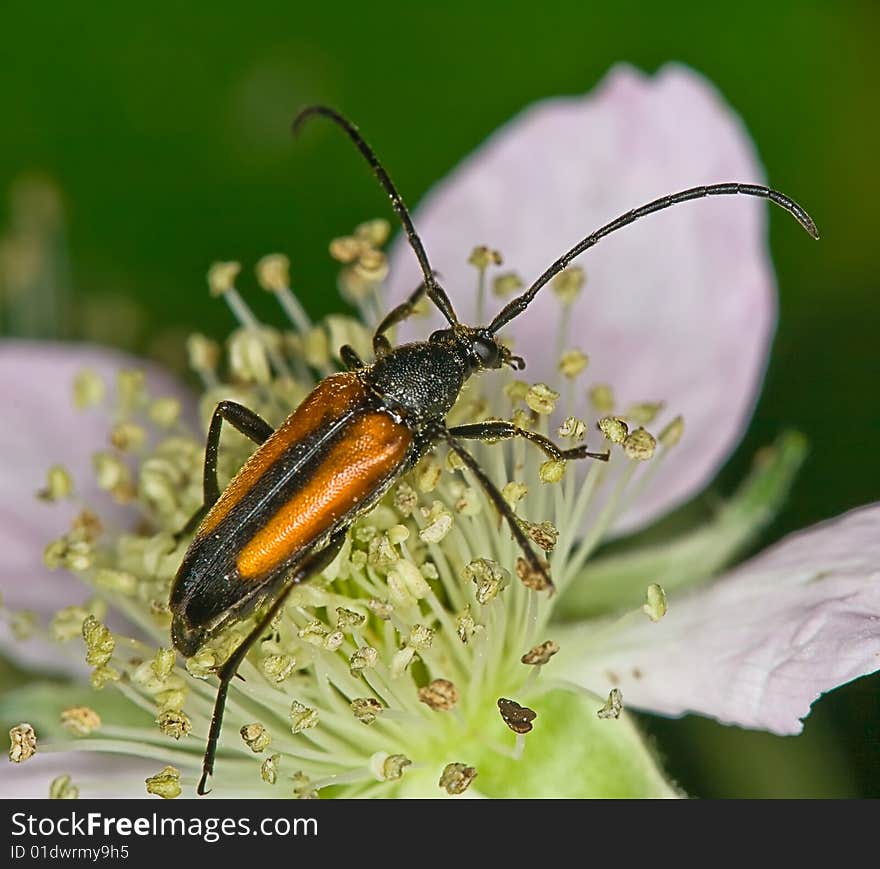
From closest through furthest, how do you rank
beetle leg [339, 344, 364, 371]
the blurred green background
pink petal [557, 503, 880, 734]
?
1. pink petal [557, 503, 880, 734]
2. beetle leg [339, 344, 364, 371]
3. the blurred green background

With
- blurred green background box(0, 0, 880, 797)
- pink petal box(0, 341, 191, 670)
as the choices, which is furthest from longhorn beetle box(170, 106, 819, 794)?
blurred green background box(0, 0, 880, 797)

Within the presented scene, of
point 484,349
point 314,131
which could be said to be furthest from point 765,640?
point 314,131

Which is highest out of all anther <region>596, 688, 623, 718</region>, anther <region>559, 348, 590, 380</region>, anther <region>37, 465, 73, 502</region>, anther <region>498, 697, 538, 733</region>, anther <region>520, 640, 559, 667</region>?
anther <region>559, 348, 590, 380</region>

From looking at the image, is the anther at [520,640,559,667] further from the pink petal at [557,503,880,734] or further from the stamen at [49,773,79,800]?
the stamen at [49,773,79,800]

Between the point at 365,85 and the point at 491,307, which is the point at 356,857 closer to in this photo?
the point at 491,307

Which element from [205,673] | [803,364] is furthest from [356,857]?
[803,364]

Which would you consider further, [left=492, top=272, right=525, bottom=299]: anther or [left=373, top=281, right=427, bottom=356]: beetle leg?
[left=492, top=272, right=525, bottom=299]: anther

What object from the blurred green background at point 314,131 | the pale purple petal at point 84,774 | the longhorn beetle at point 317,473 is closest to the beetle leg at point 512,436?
the longhorn beetle at point 317,473

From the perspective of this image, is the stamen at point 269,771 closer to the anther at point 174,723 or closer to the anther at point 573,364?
the anther at point 174,723
